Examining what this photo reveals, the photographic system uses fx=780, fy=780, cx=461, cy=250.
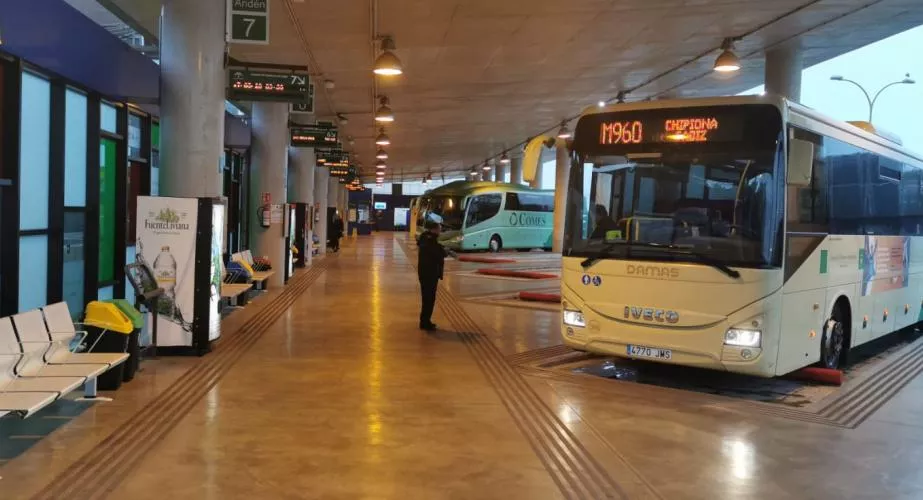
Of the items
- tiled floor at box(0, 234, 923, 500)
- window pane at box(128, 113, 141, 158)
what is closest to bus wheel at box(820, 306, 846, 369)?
tiled floor at box(0, 234, 923, 500)

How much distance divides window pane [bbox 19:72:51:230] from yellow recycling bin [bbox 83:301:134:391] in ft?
7.88

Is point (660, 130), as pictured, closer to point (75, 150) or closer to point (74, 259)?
point (75, 150)

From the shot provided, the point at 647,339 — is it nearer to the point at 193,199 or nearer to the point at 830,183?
the point at 830,183

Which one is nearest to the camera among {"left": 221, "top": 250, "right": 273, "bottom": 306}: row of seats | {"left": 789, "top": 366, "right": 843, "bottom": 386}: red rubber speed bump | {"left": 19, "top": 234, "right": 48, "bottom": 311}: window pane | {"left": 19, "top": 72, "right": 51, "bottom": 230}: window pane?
{"left": 789, "top": 366, "right": 843, "bottom": 386}: red rubber speed bump

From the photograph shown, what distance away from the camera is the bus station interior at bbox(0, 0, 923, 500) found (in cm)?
561

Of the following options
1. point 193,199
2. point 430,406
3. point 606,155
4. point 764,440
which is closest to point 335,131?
point 193,199

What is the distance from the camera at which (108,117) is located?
1188 centimetres

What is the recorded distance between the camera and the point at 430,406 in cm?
721

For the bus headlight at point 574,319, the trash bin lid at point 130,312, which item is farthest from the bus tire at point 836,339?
the trash bin lid at point 130,312

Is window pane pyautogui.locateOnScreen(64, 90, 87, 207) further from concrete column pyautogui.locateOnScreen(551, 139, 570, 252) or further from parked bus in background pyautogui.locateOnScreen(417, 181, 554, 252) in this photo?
concrete column pyautogui.locateOnScreen(551, 139, 570, 252)

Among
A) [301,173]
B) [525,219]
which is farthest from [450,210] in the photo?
[301,173]

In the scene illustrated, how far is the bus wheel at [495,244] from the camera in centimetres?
3816

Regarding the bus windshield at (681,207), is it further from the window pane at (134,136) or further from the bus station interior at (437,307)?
the window pane at (134,136)

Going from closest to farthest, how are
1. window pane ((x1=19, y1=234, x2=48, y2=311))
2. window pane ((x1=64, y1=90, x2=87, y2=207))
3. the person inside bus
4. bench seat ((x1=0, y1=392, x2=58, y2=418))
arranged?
bench seat ((x1=0, y1=392, x2=58, y2=418)), the person inside bus, window pane ((x1=19, y1=234, x2=48, y2=311)), window pane ((x1=64, y1=90, x2=87, y2=207))
